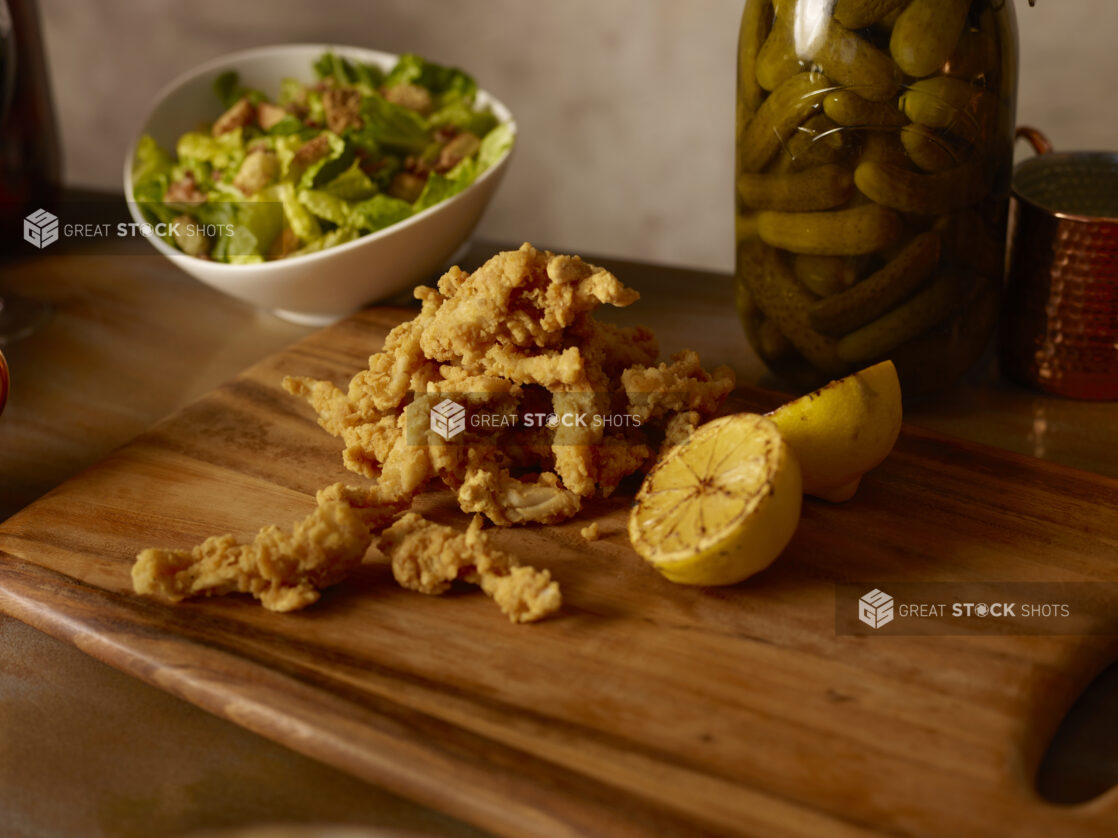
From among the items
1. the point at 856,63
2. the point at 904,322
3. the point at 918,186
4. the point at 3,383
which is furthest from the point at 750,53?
the point at 3,383

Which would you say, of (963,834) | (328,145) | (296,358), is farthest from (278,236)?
(963,834)

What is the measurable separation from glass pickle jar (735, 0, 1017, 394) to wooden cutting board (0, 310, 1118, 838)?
18 cm

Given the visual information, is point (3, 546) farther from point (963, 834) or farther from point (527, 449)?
point (963, 834)

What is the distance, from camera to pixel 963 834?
0.83 m

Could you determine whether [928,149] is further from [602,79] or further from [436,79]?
[436,79]

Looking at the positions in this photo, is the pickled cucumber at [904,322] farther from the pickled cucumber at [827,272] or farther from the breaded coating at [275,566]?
the breaded coating at [275,566]

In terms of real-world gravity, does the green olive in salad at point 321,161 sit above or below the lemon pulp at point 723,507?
above

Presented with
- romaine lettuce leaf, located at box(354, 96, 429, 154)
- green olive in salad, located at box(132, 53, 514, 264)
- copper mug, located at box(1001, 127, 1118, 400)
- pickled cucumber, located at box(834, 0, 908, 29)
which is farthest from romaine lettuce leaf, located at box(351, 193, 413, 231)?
copper mug, located at box(1001, 127, 1118, 400)

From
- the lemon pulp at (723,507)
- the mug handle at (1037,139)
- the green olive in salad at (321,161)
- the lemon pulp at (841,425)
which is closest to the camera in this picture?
the lemon pulp at (723,507)

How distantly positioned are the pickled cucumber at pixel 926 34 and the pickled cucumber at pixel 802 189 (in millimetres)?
144

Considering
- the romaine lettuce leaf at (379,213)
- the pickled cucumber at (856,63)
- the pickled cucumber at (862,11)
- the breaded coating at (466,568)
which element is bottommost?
the breaded coating at (466,568)

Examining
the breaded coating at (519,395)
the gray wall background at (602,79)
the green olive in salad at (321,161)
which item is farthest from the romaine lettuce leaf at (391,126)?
the breaded coating at (519,395)

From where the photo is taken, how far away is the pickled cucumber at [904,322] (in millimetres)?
1368

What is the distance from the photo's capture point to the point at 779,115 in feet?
4.28
